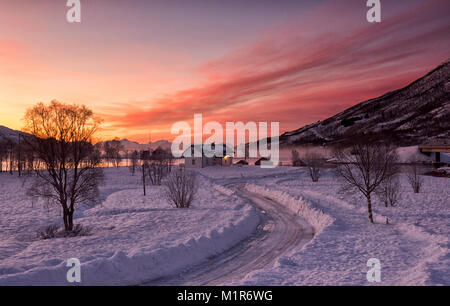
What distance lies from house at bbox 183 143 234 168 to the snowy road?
62.9 meters

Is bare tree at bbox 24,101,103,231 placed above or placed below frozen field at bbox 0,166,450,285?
above

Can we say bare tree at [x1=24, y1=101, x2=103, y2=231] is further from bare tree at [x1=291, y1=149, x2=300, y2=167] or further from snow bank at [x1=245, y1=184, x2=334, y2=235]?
bare tree at [x1=291, y1=149, x2=300, y2=167]

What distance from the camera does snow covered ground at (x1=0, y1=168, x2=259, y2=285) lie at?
10.5 meters

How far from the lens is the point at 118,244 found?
49.8ft

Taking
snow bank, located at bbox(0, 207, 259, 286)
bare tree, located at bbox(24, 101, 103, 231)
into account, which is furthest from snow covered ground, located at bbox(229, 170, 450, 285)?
bare tree, located at bbox(24, 101, 103, 231)

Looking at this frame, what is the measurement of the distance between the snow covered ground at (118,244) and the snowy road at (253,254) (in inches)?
28.0

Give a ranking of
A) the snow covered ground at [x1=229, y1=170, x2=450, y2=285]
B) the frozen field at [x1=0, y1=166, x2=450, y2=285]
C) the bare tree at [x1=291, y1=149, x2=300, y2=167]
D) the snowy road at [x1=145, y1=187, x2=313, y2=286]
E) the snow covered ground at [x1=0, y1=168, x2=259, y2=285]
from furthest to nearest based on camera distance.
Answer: the bare tree at [x1=291, y1=149, x2=300, y2=167], the snowy road at [x1=145, y1=187, x2=313, y2=286], the snow covered ground at [x1=0, y1=168, x2=259, y2=285], the frozen field at [x1=0, y1=166, x2=450, y2=285], the snow covered ground at [x1=229, y1=170, x2=450, y2=285]

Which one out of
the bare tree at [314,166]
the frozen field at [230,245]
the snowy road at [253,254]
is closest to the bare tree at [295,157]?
the bare tree at [314,166]

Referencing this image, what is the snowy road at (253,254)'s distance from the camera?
1079 centimetres
